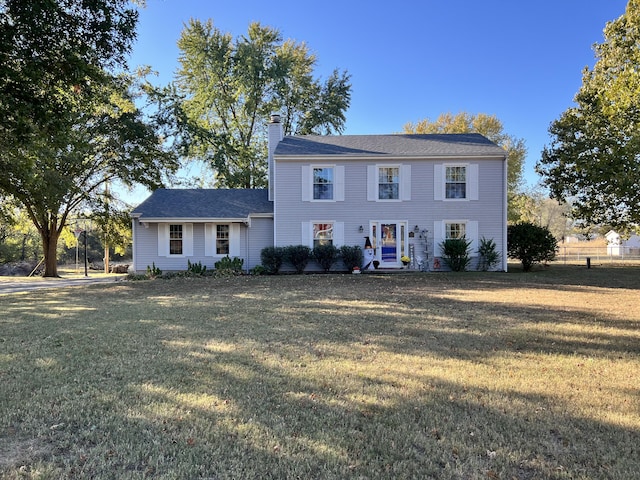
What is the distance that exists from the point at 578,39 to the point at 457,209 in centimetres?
1041

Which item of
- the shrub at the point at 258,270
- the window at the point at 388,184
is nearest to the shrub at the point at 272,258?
the shrub at the point at 258,270

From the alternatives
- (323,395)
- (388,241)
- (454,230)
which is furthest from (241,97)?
(323,395)

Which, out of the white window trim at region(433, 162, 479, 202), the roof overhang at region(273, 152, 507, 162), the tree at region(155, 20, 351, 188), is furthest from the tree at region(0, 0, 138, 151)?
the tree at region(155, 20, 351, 188)

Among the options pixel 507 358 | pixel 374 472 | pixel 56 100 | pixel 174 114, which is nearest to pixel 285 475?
pixel 374 472

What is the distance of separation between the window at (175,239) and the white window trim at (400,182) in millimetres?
8160

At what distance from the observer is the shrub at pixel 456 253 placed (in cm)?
1550

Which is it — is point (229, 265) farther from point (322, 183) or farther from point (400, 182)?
point (400, 182)

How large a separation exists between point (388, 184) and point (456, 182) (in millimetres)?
2786

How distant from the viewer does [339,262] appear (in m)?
16.1

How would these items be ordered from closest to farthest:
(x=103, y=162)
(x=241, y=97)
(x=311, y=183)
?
(x=311, y=183)
(x=103, y=162)
(x=241, y=97)

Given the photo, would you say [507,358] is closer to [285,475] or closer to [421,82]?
[285,475]

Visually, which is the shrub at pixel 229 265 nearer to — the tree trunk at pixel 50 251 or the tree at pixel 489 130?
the tree trunk at pixel 50 251

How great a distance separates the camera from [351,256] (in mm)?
15633

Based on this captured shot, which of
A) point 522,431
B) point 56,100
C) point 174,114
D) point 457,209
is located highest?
point 174,114
